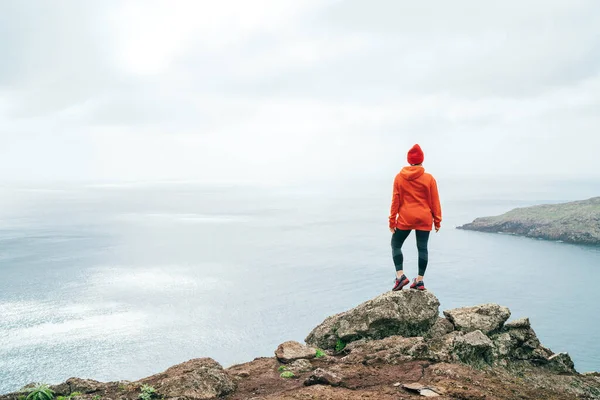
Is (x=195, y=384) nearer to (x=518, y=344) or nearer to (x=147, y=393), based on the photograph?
(x=147, y=393)

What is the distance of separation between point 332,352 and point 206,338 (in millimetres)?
90782

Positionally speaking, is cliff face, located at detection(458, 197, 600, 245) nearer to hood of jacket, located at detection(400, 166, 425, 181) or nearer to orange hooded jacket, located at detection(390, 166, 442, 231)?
orange hooded jacket, located at detection(390, 166, 442, 231)

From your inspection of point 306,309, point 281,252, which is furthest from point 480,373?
point 281,252

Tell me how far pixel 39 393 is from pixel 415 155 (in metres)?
12.7

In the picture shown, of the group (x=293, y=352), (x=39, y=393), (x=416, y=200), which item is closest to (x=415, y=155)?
(x=416, y=200)

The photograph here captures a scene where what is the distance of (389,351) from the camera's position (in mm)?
11398

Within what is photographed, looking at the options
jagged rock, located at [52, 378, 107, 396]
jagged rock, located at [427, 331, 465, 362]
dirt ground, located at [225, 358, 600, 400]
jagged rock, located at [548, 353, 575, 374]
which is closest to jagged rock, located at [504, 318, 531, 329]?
jagged rock, located at [548, 353, 575, 374]

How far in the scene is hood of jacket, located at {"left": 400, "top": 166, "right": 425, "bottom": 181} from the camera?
41.9 ft

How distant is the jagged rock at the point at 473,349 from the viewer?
36.9 ft

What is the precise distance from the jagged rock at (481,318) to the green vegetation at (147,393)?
970 centimetres

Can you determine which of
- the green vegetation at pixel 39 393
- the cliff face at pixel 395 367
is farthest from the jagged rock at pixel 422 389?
the green vegetation at pixel 39 393

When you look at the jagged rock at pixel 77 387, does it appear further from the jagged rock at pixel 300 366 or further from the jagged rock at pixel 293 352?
the jagged rock at pixel 300 366

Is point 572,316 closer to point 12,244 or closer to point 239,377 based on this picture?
point 239,377

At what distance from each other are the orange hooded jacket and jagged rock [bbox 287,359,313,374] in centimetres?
525
